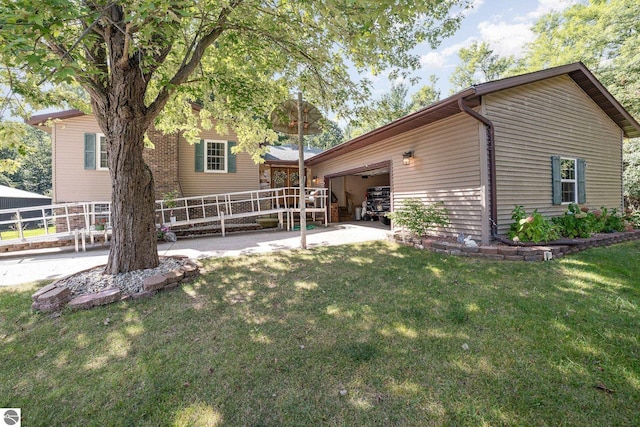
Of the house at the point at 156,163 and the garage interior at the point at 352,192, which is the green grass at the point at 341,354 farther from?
the garage interior at the point at 352,192

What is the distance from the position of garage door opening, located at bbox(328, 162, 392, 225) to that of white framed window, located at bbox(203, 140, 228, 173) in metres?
4.88

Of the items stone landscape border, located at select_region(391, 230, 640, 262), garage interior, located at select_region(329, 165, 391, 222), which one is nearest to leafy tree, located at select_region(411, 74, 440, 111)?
garage interior, located at select_region(329, 165, 391, 222)

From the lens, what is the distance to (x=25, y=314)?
10.1 ft

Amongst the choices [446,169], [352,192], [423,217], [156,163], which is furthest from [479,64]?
[156,163]

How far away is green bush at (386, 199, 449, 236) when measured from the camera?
6260 mm

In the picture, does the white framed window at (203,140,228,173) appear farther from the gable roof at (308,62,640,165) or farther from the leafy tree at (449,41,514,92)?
the leafy tree at (449,41,514,92)

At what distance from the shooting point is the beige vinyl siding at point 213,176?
10.1 meters

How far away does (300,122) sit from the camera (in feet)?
20.3

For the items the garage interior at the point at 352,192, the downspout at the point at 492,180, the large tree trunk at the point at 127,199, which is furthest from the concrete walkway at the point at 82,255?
the garage interior at the point at 352,192

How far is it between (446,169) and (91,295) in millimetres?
6982

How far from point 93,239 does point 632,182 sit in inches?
776

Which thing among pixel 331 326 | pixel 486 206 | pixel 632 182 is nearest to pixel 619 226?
pixel 486 206

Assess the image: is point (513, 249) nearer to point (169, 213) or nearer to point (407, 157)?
point (407, 157)

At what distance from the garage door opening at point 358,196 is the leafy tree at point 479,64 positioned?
14936mm
